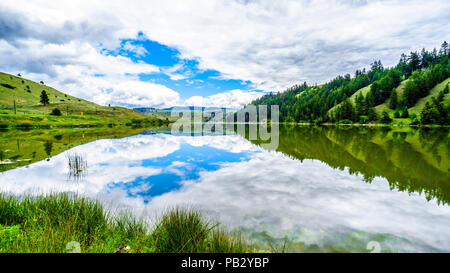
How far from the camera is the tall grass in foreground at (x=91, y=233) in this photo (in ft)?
16.9

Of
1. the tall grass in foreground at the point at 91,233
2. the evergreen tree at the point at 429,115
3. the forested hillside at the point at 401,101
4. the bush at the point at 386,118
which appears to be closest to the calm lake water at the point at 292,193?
the tall grass in foreground at the point at 91,233

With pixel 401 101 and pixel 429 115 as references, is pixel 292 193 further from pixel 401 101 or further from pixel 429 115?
pixel 401 101

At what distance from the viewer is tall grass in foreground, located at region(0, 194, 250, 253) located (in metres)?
5.14

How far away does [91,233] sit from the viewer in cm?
651

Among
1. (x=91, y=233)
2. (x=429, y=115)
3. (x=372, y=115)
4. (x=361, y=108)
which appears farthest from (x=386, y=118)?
(x=91, y=233)

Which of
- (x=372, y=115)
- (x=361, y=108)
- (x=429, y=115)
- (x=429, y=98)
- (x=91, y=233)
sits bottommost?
(x=91, y=233)

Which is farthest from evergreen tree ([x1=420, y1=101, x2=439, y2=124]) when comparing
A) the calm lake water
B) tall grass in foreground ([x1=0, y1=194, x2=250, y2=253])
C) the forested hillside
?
tall grass in foreground ([x1=0, y1=194, x2=250, y2=253])

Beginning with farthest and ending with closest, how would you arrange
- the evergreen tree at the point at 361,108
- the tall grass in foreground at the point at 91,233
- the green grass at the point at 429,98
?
the evergreen tree at the point at 361,108 < the green grass at the point at 429,98 < the tall grass in foreground at the point at 91,233

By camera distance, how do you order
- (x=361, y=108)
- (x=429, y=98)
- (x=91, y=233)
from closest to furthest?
(x=91, y=233), (x=429, y=98), (x=361, y=108)

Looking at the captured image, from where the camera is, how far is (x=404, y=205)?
9.77 meters

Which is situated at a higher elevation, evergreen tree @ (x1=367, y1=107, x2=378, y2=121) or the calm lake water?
evergreen tree @ (x1=367, y1=107, x2=378, y2=121)

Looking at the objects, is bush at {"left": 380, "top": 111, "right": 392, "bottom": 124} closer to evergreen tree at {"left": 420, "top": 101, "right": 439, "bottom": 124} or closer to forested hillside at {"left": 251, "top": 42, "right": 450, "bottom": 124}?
forested hillside at {"left": 251, "top": 42, "right": 450, "bottom": 124}

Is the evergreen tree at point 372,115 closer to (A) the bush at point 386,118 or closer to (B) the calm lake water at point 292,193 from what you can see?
(A) the bush at point 386,118
